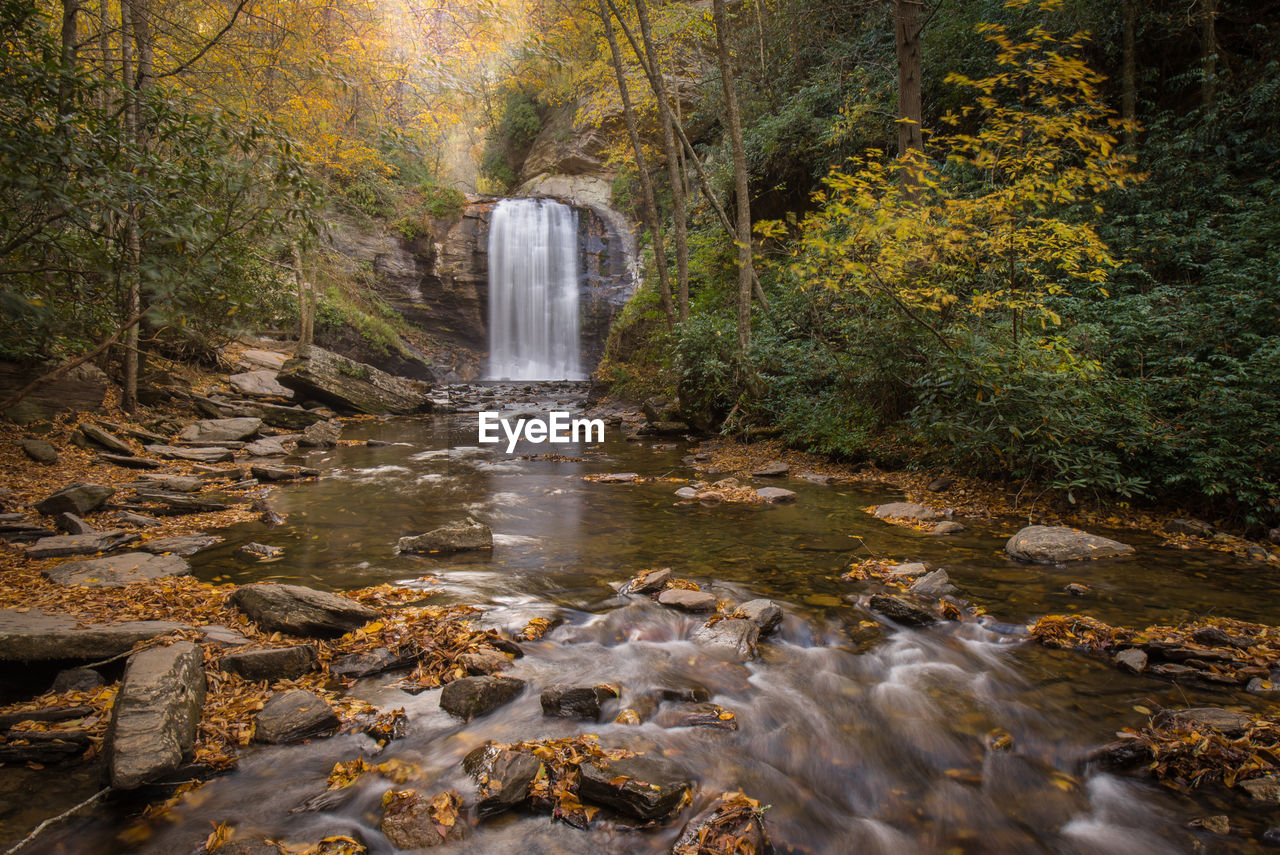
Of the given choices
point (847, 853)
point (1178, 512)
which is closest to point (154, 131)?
point (847, 853)

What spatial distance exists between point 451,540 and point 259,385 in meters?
10.8

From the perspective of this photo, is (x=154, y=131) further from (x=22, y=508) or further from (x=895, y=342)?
(x=895, y=342)

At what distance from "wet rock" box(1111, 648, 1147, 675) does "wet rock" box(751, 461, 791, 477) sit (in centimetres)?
552

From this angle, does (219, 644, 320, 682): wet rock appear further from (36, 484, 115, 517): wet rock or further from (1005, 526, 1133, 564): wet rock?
(1005, 526, 1133, 564): wet rock

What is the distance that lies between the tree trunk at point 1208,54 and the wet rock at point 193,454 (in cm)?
1611

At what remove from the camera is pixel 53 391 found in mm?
8367

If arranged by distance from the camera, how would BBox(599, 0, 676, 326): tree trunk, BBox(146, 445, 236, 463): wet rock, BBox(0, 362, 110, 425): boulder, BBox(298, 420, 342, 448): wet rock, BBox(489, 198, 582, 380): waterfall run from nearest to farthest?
1. BBox(0, 362, 110, 425): boulder
2. BBox(146, 445, 236, 463): wet rock
3. BBox(298, 420, 342, 448): wet rock
4. BBox(599, 0, 676, 326): tree trunk
5. BBox(489, 198, 582, 380): waterfall

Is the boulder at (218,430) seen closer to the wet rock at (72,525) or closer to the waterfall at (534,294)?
the wet rock at (72,525)

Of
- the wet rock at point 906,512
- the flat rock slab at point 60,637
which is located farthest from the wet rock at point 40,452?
the wet rock at point 906,512

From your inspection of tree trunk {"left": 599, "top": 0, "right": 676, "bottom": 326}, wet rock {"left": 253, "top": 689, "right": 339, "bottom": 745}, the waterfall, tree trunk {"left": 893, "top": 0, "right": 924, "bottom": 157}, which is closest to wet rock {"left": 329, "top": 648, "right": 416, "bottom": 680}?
wet rock {"left": 253, "top": 689, "right": 339, "bottom": 745}

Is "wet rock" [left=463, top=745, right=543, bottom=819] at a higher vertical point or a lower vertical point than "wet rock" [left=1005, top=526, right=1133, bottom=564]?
lower

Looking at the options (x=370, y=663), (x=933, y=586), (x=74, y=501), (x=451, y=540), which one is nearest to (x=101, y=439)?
(x=74, y=501)

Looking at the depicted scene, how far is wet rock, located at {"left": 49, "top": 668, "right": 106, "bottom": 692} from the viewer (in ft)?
9.59

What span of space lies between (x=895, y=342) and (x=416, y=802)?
7.45 metres
